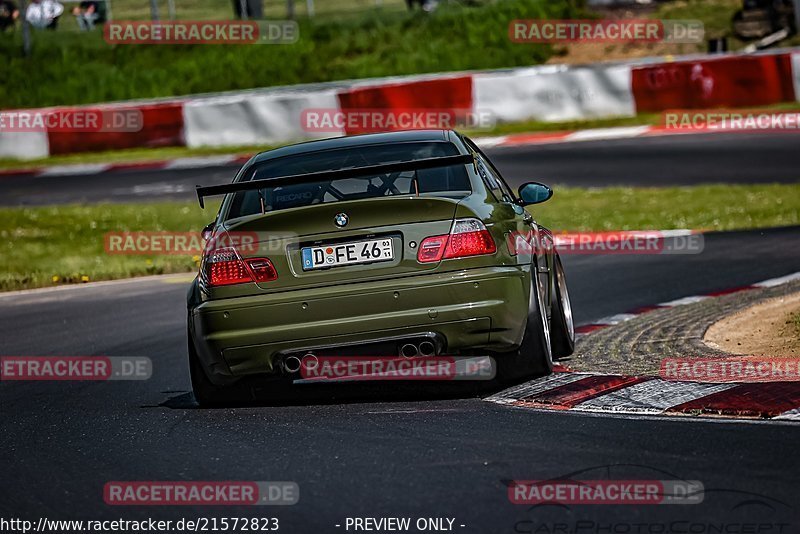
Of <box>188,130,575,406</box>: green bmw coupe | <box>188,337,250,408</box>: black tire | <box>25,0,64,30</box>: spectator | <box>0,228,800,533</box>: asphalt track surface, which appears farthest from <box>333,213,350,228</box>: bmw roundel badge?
<box>25,0,64,30</box>: spectator

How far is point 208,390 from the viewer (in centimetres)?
744

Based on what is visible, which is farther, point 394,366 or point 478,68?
point 478,68

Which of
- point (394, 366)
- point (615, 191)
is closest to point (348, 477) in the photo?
point (394, 366)

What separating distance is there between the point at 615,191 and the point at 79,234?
6.68 metres

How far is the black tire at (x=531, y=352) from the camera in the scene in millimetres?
7188

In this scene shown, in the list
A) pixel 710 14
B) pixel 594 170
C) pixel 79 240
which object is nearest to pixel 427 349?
pixel 79 240

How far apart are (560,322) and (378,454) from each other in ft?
8.23

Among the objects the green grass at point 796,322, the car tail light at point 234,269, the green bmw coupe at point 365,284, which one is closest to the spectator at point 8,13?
the green grass at point 796,322

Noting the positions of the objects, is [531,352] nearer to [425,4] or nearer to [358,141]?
[358,141]

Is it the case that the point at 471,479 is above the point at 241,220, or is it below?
A: below

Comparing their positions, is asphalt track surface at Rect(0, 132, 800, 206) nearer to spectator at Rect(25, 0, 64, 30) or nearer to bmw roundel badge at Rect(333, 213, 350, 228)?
bmw roundel badge at Rect(333, 213, 350, 228)

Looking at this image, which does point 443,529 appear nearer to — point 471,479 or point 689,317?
point 471,479

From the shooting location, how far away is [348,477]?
554 centimetres

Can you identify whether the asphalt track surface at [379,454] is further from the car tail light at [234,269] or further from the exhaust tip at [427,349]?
the car tail light at [234,269]
